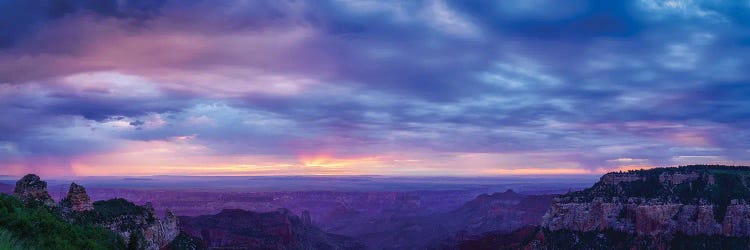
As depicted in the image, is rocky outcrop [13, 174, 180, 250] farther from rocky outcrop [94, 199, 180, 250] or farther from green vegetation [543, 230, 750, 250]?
green vegetation [543, 230, 750, 250]

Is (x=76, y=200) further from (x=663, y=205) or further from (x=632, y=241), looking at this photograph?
(x=663, y=205)

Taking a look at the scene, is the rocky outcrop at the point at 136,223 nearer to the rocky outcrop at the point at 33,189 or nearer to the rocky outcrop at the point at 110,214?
the rocky outcrop at the point at 110,214

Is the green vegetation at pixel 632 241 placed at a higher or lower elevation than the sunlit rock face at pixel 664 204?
lower

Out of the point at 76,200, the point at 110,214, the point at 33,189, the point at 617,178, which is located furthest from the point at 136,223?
the point at 617,178

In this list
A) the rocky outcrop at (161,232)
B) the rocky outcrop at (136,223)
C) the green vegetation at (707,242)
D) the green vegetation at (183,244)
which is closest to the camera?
the rocky outcrop at (136,223)

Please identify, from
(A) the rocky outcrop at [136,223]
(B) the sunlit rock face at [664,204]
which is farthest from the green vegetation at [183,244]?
(B) the sunlit rock face at [664,204]

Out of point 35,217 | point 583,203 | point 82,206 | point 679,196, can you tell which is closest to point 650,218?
point 679,196

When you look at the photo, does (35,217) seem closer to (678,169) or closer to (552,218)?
(552,218)

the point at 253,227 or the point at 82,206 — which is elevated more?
the point at 82,206
